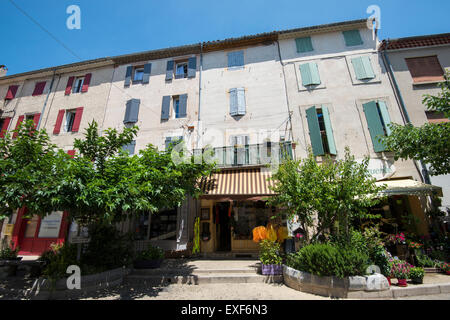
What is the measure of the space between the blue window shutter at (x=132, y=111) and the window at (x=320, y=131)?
1089 centimetres

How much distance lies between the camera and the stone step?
6855 millimetres

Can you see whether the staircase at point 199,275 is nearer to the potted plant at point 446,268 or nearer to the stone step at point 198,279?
the stone step at point 198,279

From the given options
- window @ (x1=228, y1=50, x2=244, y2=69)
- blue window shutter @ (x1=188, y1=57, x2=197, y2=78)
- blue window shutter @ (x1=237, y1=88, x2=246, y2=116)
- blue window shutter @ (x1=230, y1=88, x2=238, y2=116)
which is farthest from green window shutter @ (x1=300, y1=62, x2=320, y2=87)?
blue window shutter @ (x1=188, y1=57, x2=197, y2=78)

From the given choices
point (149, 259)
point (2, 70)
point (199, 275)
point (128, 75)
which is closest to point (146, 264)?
point (149, 259)

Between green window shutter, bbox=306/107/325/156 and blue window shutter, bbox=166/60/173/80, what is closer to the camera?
green window shutter, bbox=306/107/325/156

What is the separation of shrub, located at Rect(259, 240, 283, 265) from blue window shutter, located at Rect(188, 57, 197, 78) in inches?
460

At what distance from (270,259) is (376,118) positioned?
935 centimetres

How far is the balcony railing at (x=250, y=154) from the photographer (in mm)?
10484

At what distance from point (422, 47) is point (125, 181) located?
17095 millimetres

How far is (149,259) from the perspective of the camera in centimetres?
794

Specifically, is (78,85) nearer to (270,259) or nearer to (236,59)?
(236,59)

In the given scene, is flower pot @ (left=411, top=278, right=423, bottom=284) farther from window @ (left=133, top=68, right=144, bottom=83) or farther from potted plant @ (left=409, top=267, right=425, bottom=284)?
window @ (left=133, top=68, right=144, bottom=83)

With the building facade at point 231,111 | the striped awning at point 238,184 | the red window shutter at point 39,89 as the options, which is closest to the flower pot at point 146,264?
the building facade at point 231,111

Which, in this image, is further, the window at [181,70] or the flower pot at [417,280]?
the window at [181,70]
